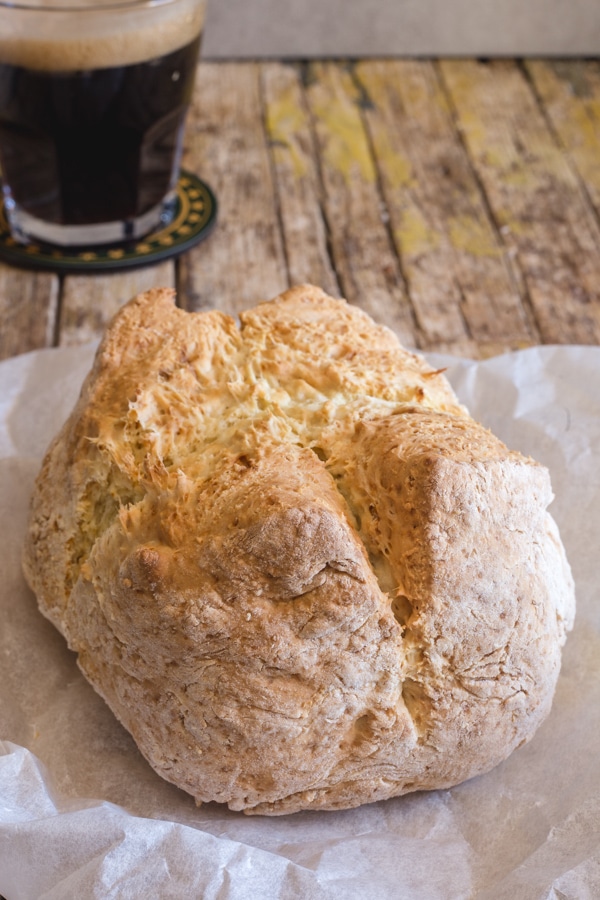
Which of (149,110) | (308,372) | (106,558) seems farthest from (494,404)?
(149,110)

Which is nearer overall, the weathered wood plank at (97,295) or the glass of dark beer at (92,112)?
the glass of dark beer at (92,112)

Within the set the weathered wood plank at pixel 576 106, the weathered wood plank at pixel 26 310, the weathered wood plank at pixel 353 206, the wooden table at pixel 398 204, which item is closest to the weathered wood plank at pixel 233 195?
the wooden table at pixel 398 204

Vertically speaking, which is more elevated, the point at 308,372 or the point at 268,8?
the point at 308,372

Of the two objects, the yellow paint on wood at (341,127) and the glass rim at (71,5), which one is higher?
the glass rim at (71,5)

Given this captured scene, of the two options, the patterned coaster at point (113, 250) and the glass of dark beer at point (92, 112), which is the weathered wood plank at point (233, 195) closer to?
the patterned coaster at point (113, 250)

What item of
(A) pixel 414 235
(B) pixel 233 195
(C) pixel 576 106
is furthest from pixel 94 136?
(C) pixel 576 106

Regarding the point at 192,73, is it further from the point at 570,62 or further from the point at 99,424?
the point at 570,62
